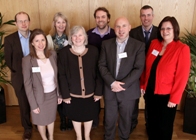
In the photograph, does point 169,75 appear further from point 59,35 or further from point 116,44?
point 59,35

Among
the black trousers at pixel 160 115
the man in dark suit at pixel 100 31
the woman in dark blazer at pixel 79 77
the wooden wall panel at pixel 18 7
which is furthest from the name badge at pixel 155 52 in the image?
the wooden wall panel at pixel 18 7

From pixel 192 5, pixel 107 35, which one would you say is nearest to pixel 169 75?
pixel 107 35

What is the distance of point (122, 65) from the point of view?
245 centimetres

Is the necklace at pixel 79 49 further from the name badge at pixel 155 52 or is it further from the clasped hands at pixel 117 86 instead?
the name badge at pixel 155 52

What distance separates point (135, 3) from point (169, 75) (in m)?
1.74

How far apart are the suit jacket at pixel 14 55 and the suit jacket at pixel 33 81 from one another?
397 millimetres

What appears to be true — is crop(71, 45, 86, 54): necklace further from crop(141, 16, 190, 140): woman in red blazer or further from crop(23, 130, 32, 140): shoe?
crop(23, 130, 32, 140): shoe

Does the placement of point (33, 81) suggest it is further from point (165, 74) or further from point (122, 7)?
point (122, 7)

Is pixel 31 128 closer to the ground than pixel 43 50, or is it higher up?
closer to the ground

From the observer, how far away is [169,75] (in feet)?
7.29

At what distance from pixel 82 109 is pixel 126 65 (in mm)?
→ 767

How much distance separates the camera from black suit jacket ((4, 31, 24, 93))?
279 cm

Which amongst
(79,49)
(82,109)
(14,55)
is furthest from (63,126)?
(79,49)

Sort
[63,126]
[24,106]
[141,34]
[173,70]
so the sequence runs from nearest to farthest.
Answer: [173,70], [141,34], [24,106], [63,126]
